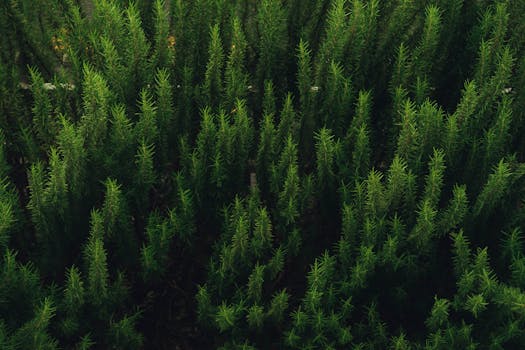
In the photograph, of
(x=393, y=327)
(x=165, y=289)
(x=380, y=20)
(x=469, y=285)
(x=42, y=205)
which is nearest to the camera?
(x=469, y=285)

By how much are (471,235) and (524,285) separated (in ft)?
1.28

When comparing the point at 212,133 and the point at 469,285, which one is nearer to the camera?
the point at 469,285

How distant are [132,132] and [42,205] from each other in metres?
0.51

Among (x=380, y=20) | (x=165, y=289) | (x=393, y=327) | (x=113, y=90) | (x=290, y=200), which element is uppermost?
(x=380, y=20)

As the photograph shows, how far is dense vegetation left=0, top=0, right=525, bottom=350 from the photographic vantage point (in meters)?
2.54

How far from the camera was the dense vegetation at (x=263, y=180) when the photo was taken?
254cm

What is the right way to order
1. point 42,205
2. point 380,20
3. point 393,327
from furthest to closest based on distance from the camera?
point 380,20
point 393,327
point 42,205

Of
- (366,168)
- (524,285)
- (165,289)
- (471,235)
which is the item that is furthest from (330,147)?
(165,289)

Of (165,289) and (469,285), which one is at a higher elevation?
(469,285)

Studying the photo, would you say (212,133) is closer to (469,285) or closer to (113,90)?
(113,90)

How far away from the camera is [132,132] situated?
284cm

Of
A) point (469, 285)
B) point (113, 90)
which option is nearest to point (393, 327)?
point (469, 285)

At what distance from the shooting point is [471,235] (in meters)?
2.80

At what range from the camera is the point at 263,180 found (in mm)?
2971
